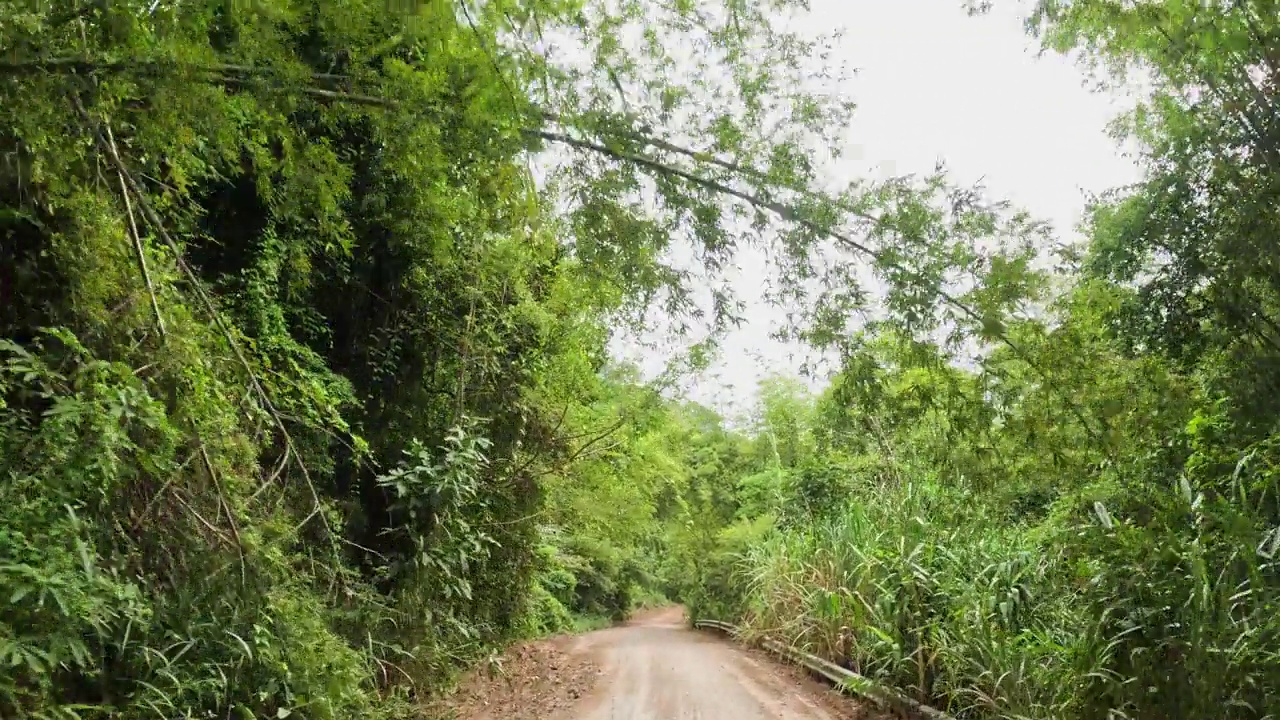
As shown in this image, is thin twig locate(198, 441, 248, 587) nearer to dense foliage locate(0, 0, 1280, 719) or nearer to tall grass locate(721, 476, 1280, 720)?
dense foliage locate(0, 0, 1280, 719)

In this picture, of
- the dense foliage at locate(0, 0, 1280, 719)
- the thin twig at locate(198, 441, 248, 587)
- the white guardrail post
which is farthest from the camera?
the white guardrail post

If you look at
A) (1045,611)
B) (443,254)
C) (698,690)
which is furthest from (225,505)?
(1045,611)

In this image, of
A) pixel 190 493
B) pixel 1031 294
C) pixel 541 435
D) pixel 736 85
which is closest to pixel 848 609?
pixel 541 435

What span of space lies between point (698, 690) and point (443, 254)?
505 cm

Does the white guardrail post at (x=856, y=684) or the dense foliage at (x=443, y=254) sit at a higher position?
the dense foliage at (x=443, y=254)

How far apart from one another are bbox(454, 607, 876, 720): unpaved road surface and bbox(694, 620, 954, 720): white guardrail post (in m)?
0.15

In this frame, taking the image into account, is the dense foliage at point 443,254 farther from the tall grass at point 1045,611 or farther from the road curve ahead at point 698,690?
the road curve ahead at point 698,690

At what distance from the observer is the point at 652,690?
7.86 meters

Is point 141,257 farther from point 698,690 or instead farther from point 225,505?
point 698,690

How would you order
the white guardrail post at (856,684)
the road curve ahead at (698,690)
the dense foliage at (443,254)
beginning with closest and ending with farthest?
the dense foliage at (443,254)
the white guardrail post at (856,684)
the road curve ahead at (698,690)

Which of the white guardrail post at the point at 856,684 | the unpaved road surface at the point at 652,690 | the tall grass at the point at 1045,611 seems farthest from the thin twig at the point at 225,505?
the white guardrail post at the point at 856,684

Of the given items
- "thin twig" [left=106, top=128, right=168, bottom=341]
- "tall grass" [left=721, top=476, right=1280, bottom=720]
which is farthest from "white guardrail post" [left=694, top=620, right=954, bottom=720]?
"thin twig" [left=106, top=128, right=168, bottom=341]

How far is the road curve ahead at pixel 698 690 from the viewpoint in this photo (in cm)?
684

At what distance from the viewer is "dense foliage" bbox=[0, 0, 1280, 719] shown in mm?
3277
